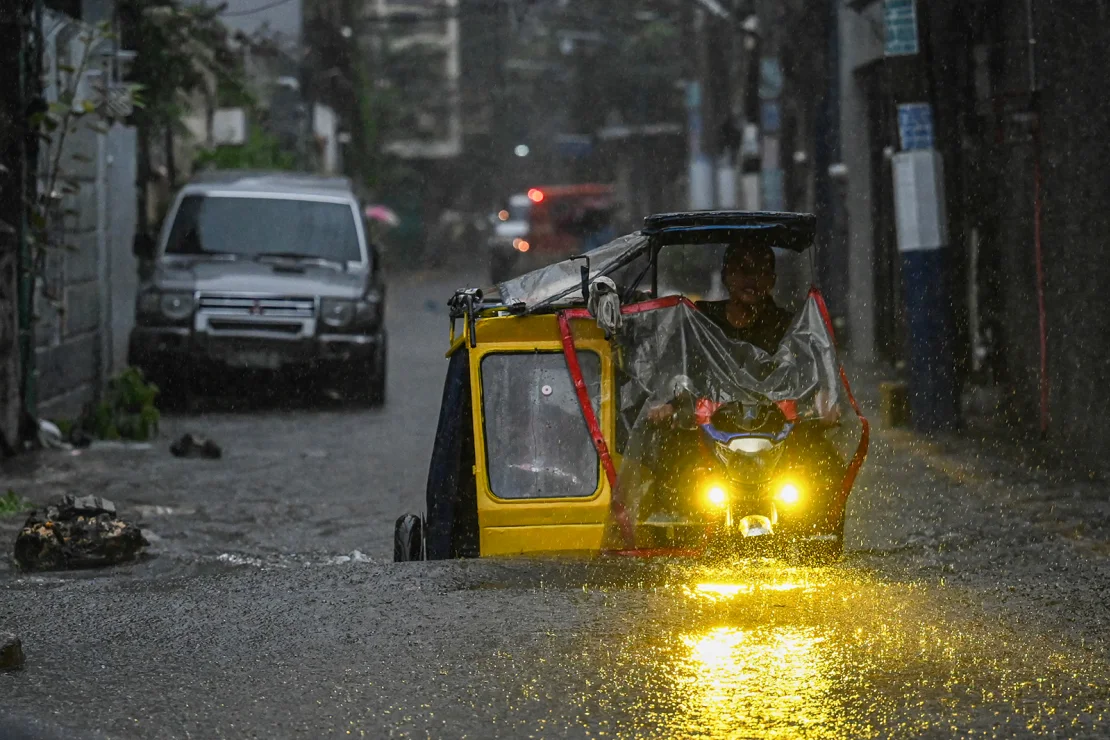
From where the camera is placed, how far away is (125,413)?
1406 cm

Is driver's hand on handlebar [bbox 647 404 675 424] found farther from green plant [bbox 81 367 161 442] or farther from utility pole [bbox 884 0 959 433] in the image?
green plant [bbox 81 367 161 442]

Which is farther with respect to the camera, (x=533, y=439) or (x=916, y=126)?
(x=916, y=126)

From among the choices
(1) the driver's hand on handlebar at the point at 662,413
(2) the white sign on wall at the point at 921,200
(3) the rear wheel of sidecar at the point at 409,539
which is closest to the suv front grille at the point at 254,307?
(2) the white sign on wall at the point at 921,200

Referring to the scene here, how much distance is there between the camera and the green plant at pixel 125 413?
1385 centimetres

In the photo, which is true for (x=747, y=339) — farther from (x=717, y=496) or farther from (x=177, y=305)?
(x=177, y=305)

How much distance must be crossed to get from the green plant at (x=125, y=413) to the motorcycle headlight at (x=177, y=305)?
184 centimetres

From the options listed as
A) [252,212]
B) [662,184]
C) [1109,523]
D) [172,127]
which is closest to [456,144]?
[662,184]

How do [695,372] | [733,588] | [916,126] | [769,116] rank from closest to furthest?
[733,588], [695,372], [916,126], [769,116]

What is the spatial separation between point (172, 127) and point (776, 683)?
19878 mm

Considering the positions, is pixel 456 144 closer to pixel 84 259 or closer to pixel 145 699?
pixel 84 259

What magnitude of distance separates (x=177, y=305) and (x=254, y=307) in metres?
0.70

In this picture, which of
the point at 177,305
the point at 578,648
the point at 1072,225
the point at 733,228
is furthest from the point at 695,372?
the point at 177,305

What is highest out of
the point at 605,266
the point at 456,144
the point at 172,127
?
the point at 456,144

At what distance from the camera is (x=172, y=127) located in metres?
23.6
